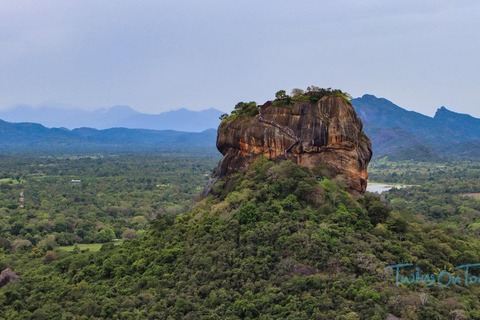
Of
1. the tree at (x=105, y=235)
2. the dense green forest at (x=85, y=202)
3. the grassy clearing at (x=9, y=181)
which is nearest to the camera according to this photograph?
the tree at (x=105, y=235)

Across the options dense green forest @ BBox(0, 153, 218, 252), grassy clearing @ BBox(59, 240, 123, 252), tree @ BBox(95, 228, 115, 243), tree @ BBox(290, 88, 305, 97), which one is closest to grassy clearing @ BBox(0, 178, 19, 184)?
A: dense green forest @ BBox(0, 153, 218, 252)

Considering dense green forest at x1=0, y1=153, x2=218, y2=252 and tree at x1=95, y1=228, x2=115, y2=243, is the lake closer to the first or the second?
dense green forest at x1=0, y1=153, x2=218, y2=252

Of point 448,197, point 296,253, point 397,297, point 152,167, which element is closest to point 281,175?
point 296,253

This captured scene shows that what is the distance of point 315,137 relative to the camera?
30094mm

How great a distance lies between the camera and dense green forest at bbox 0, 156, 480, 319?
19984mm

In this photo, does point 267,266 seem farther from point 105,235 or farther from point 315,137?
point 105,235

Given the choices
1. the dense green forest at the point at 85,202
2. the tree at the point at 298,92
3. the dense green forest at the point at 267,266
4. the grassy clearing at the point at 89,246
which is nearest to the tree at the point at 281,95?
the tree at the point at 298,92

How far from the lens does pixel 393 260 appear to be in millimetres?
22188

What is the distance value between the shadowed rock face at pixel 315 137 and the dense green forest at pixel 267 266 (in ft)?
4.59

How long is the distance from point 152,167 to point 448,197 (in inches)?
3391

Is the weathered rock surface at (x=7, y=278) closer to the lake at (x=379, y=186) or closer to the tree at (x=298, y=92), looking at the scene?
the tree at (x=298, y=92)

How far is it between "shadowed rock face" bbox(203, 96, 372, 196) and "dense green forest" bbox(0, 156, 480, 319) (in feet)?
4.59

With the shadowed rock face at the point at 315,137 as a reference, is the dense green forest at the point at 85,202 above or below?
below

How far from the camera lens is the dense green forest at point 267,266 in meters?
20.0
